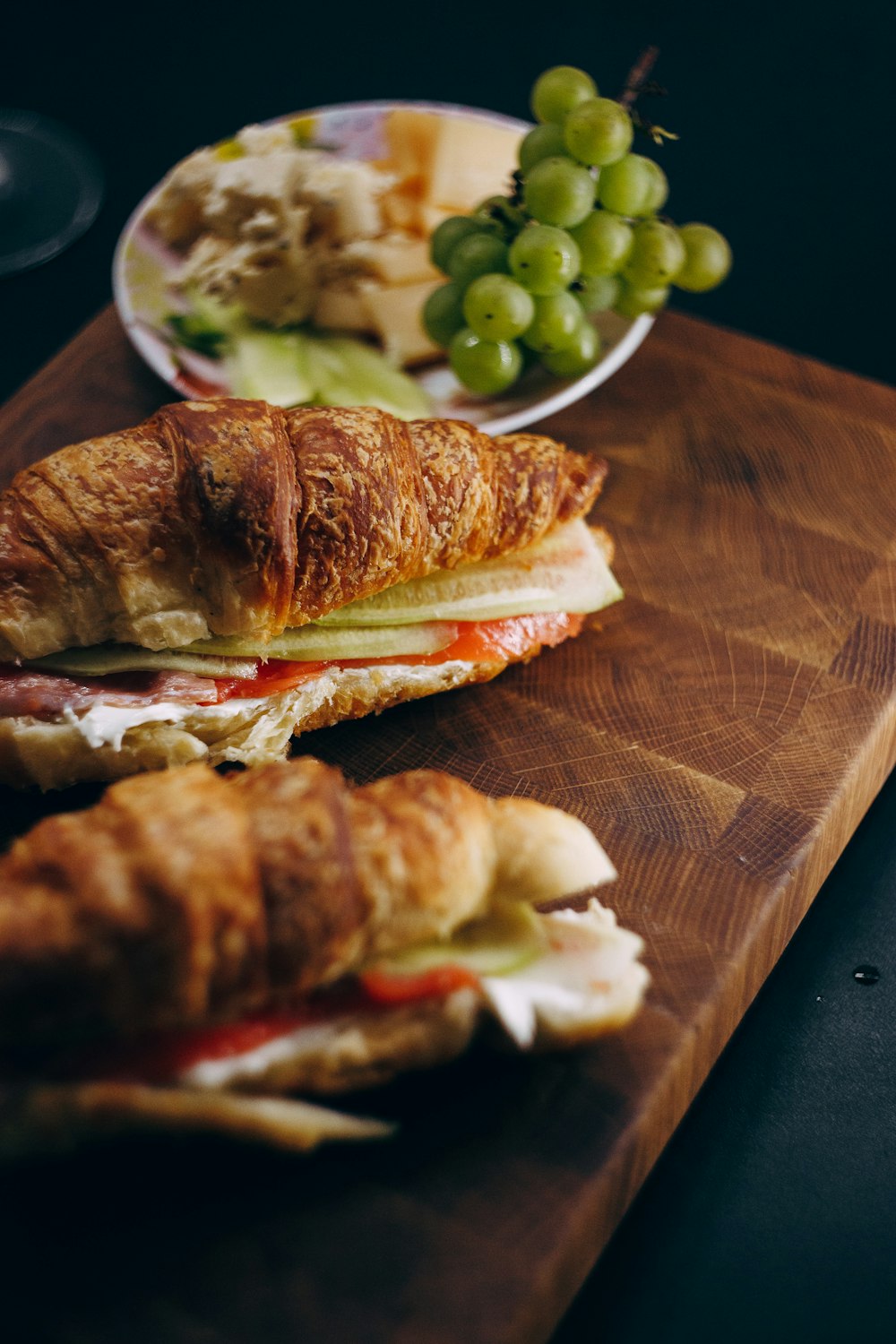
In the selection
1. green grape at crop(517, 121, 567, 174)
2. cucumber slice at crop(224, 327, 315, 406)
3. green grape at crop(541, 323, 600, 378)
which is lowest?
cucumber slice at crop(224, 327, 315, 406)

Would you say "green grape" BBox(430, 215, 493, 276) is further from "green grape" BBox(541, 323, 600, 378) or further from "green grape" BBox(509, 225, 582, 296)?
"green grape" BBox(541, 323, 600, 378)

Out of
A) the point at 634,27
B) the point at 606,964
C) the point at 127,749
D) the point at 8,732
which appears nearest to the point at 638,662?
the point at 606,964

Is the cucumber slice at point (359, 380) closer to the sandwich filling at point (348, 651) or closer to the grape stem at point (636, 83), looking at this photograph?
the sandwich filling at point (348, 651)

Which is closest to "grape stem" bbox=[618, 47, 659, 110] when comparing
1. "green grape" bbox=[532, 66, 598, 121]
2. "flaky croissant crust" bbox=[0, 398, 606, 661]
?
"green grape" bbox=[532, 66, 598, 121]

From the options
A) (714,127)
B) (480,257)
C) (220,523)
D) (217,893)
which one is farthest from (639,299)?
(217,893)

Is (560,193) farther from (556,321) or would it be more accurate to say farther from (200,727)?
(200,727)

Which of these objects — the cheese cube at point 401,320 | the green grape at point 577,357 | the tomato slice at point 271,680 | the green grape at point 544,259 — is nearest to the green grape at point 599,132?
the green grape at point 544,259
